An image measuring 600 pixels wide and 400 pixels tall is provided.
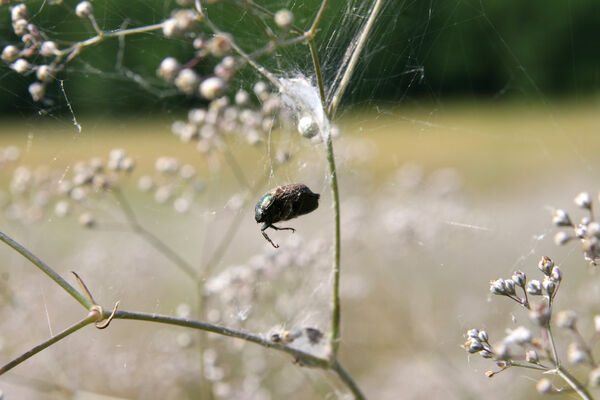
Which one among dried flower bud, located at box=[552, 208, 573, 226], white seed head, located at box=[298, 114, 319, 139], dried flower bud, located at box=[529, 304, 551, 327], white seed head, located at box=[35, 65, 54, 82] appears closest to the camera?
dried flower bud, located at box=[529, 304, 551, 327]

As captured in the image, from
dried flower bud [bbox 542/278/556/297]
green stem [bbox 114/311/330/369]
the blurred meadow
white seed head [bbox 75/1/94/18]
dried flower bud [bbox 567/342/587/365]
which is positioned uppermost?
white seed head [bbox 75/1/94/18]

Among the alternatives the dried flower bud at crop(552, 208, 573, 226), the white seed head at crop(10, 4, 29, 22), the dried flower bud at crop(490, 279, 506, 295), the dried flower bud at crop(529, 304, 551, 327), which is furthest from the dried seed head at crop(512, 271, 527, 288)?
the white seed head at crop(10, 4, 29, 22)

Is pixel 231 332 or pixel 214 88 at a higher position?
pixel 214 88

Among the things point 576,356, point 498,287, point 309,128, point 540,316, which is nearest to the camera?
point 576,356

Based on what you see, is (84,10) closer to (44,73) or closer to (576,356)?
(44,73)

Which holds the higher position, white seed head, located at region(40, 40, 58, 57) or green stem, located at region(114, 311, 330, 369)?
white seed head, located at region(40, 40, 58, 57)

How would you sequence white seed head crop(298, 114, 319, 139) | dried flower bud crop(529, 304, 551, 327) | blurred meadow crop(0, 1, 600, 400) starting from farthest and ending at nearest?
blurred meadow crop(0, 1, 600, 400)
white seed head crop(298, 114, 319, 139)
dried flower bud crop(529, 304, 551, 327)

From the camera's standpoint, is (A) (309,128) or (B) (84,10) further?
(B) (84,10)

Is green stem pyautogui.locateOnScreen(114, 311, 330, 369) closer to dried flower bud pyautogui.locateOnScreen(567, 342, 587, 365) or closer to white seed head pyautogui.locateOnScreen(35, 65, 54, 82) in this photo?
dried flower bud pyautogui.locateOnScreen(567, 342, 587, 365)

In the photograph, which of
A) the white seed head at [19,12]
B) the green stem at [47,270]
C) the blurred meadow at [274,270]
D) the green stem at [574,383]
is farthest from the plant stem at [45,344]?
the white seed head at [19,12]

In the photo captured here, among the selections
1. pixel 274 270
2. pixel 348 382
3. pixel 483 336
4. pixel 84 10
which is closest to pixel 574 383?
pixel 483 336
